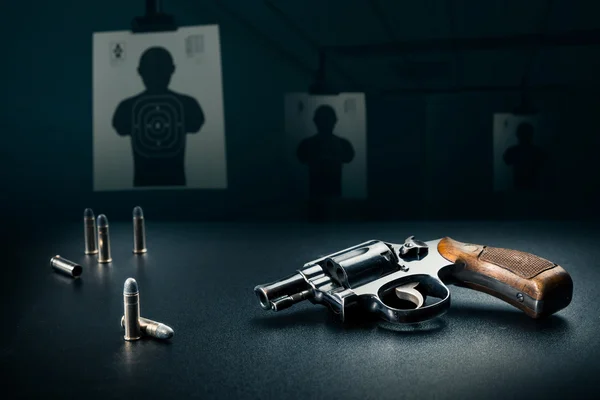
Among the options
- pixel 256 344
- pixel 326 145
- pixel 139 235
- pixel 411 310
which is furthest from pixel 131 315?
pixel 326 145

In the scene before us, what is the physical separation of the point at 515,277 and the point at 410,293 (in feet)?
0.78

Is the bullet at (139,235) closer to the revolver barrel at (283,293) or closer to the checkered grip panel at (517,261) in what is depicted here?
the revolver barrel at (283,293)

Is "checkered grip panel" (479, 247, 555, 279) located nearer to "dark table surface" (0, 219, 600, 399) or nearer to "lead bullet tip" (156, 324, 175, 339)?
"dark table surface" (0, 219, 600, 399)

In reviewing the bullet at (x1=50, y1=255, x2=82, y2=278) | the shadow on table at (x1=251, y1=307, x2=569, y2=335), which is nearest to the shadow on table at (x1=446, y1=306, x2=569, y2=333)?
the shadow on table at (x1=251, y1=307, x2=569, y2=335)

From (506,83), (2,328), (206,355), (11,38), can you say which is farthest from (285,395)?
(11,38)

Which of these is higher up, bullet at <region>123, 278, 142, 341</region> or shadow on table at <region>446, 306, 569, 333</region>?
bullet at <region>123, 278, 142, 341</region>

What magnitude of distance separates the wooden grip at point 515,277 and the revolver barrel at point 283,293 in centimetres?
37

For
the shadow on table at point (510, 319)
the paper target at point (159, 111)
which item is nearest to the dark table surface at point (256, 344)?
the shadow on table at point (510, 319)

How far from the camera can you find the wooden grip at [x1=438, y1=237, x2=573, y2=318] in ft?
4.07

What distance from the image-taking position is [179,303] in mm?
1449

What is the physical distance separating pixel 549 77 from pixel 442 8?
50 centimetres

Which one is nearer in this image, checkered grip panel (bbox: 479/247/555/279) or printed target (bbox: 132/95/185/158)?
checkered grip panel (bbox: 479/247/555/279)

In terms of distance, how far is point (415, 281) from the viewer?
140cm

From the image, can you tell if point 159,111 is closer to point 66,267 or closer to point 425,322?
point 66,267
